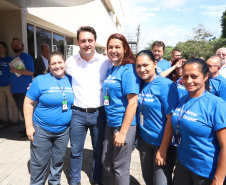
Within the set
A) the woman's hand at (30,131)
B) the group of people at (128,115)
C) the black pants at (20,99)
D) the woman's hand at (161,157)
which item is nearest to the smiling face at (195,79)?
the group of people at (128,115)

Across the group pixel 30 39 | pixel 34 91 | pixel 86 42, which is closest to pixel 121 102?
pixel 86 42

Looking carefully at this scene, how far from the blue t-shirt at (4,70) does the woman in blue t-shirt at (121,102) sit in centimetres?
361

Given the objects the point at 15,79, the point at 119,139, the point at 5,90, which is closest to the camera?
the point at 119,139

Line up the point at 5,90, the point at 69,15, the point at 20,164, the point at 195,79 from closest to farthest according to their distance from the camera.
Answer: the point at 195,79
the point at 20,164
the point at 5,90
the point at 69,15

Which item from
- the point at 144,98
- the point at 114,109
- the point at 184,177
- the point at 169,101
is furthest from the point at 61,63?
the point at 184,177

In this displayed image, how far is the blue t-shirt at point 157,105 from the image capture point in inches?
64.6

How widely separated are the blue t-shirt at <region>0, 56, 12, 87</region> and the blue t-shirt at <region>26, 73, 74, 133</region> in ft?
9.70

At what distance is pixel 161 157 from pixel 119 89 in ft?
2.70

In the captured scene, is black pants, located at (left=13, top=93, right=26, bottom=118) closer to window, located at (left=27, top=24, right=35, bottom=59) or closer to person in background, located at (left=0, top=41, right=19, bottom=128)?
person in background, located at (left=0, top=41, right=19, bottom=128)

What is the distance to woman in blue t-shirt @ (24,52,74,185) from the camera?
2088mm

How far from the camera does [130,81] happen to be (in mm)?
1804

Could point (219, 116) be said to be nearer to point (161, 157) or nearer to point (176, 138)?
point (176, 138)

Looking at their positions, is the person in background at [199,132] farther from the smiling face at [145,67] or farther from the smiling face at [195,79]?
the smiling face at [145,67]

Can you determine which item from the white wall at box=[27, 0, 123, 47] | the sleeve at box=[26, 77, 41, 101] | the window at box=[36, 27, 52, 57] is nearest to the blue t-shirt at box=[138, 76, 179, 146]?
the sleeve at box=[26, 77, 41, 101]
